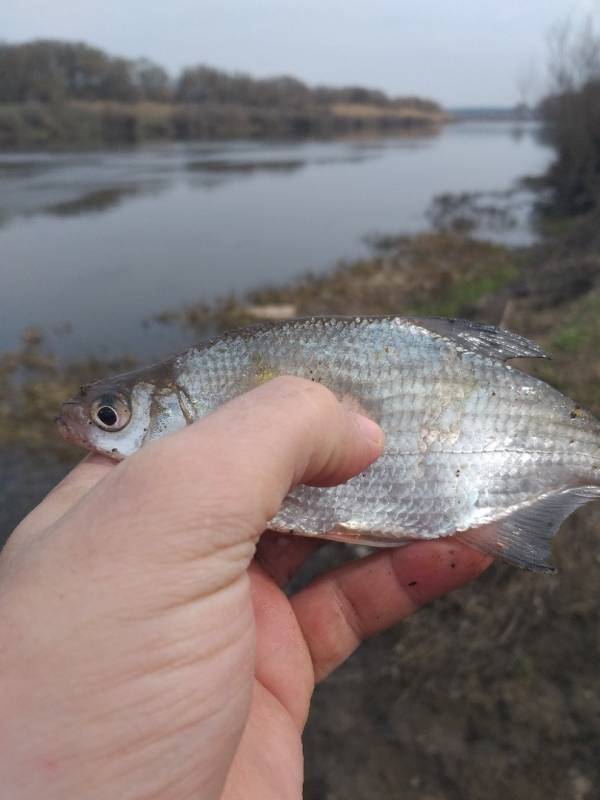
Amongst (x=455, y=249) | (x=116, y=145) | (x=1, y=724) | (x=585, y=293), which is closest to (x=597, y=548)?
(x=1, y=724)

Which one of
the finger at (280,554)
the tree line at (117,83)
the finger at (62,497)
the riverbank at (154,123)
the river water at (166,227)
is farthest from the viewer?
the tree line at (117,83)

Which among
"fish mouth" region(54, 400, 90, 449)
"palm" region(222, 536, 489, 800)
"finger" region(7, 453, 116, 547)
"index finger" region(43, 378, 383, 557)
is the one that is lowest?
"palm" region(222, 536, 489, 800)

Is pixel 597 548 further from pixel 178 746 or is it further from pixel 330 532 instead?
pixel 178 746

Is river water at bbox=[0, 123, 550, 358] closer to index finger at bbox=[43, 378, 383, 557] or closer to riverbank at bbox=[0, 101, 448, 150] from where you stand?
index finger at bbox=[43, 378, 383, 557]

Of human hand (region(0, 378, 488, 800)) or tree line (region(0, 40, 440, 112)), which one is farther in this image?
tree line (region(0, 40, 440, 112))

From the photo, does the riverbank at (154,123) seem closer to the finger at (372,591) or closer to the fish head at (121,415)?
the fish head at (121,415)

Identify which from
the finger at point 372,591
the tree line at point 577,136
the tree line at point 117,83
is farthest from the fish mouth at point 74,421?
the tree line at point 117,83

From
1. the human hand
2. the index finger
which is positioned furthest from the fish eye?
the index finger
